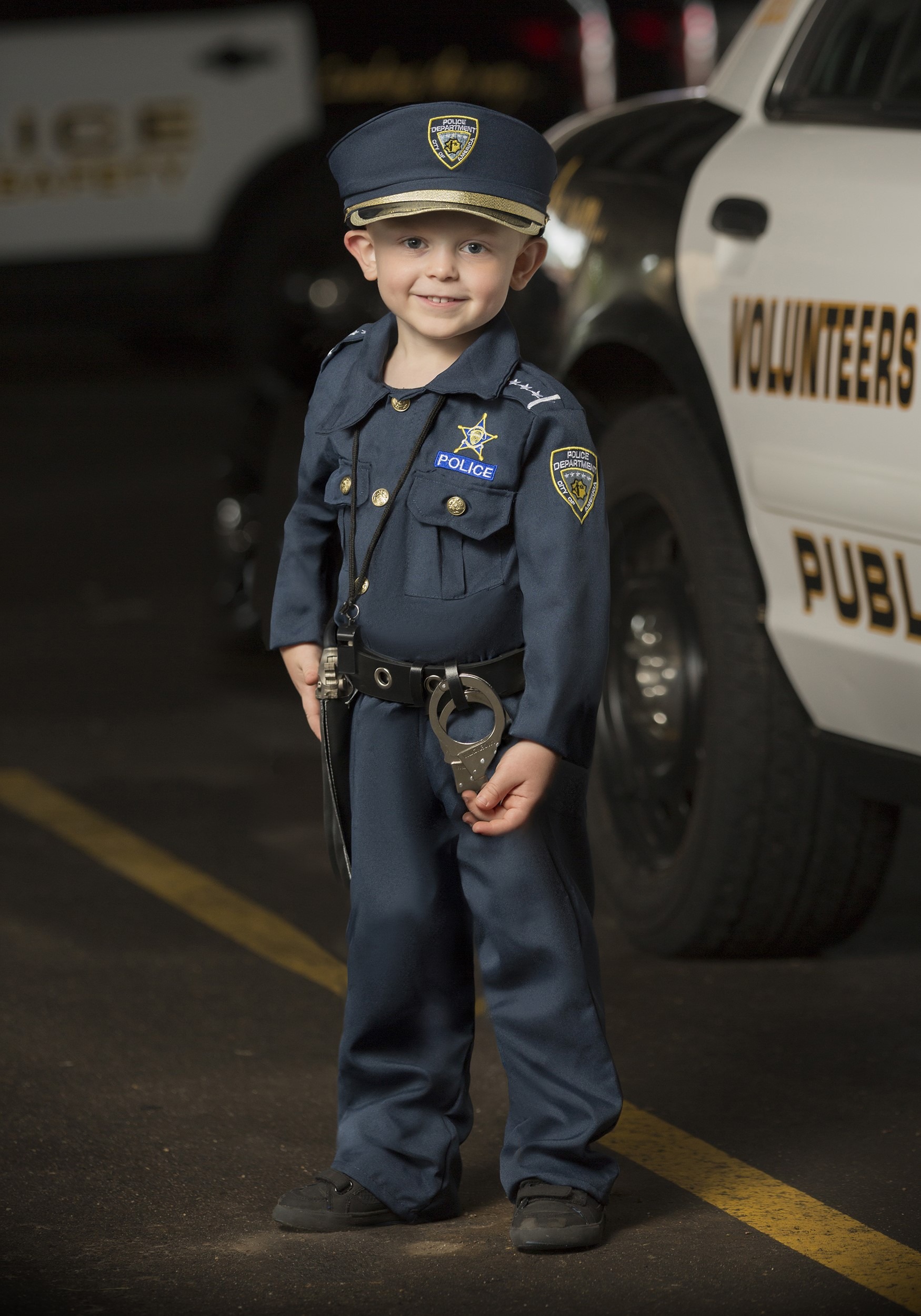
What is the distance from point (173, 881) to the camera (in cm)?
463

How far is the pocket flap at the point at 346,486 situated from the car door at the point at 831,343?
2.84ft

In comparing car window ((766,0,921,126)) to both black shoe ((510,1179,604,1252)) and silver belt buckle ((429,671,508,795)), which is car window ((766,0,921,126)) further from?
black shoe ((510,1179,604,1252))

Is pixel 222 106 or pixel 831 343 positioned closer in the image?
pixel 831 343

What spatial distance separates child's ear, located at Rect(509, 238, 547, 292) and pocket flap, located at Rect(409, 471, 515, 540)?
0.94ft

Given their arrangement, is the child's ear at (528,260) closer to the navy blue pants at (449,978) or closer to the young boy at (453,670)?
the young boy at (453,670)

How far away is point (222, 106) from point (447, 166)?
23.4 ft

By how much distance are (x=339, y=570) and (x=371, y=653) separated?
0.66 feet

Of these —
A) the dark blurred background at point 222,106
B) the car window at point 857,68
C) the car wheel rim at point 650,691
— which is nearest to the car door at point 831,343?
the car window at point 857,68

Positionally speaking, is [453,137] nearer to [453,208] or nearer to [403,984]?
[453,208]

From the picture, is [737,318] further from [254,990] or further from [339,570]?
[254,990]

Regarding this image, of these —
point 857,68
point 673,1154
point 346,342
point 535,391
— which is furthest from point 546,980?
point 857,68

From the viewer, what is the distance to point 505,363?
2.85m

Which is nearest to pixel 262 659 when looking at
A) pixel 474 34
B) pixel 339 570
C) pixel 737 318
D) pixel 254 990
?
pixel 254 990

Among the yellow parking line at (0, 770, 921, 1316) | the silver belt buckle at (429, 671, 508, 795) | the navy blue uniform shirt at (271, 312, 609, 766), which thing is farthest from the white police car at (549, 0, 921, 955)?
the silver belt buckle at (429, 671, 508, 795)
